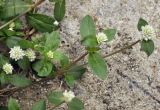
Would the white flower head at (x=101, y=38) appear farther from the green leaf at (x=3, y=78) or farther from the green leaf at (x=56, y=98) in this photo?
the green leaf at (x=3, y=78)

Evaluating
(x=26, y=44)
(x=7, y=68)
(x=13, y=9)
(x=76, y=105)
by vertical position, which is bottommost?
(x=76, y=105)

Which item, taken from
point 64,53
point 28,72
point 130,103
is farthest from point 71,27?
point 130,103

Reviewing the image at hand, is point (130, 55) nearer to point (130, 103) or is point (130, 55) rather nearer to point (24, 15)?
point (130, 103)

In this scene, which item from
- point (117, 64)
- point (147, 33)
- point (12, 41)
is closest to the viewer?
point (147, 33)

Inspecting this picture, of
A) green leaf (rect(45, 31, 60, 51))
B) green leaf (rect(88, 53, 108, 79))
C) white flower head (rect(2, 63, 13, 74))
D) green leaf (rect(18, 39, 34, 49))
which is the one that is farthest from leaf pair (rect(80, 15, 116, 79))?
white flower head (rect(2, 63, 13, 74))

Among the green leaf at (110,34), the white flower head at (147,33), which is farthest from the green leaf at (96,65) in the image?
the white flower head at (147,33)

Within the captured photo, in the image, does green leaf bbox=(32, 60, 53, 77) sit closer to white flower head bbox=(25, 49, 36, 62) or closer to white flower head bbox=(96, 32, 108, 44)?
white flower head bbox=(25, 49, 36, 62)

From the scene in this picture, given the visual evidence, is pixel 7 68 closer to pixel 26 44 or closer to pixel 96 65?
pixel 26 44

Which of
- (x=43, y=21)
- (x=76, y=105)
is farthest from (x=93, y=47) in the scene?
(x=43, y=21)
